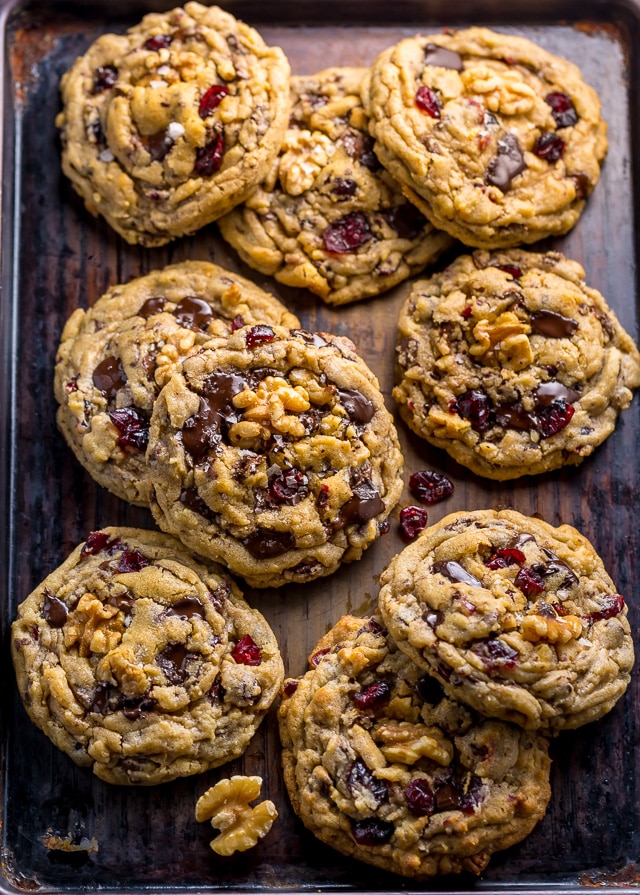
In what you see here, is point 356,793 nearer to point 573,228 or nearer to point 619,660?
point 619,660

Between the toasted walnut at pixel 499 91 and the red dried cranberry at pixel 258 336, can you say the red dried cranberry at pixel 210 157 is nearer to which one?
the red dried cranberry at pixel 258 336

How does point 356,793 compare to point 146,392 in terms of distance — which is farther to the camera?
point 146,392

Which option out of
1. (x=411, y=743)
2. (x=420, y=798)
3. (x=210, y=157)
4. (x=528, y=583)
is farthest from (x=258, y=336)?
(x=420, y=798)

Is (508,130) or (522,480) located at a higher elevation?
(508,130)

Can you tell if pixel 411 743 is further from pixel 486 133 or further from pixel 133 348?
pixel 486 133

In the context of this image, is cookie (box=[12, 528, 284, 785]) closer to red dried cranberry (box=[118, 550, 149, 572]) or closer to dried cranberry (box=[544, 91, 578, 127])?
red dried cranberry (box=[118, 550, 149, 572])

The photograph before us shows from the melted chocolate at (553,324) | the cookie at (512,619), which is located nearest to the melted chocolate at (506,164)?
the melted chocolate at (553,324)

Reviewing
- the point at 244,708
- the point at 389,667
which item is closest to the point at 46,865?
the point at 244,708
